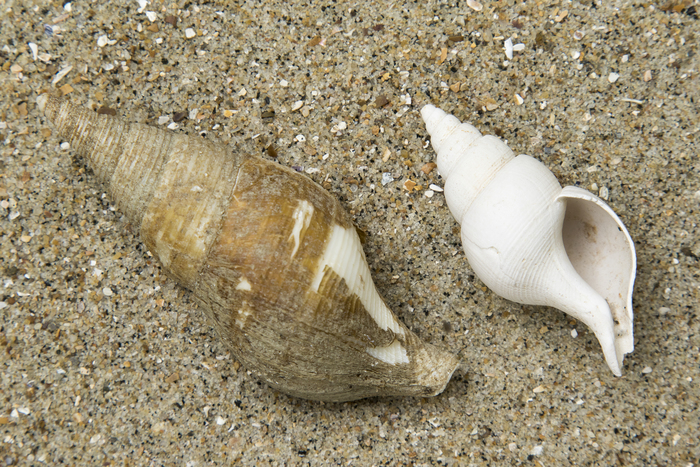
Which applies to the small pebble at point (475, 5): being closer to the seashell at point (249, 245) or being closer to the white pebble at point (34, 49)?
the seashell at point (249, 245)

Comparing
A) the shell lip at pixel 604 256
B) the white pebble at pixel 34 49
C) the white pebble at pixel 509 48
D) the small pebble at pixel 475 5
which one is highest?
the small pebble at pixel 475 5

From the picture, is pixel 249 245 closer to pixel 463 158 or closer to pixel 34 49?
pixel 463 158

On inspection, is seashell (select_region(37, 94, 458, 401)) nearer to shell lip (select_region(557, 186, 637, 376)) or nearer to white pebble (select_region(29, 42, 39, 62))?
white pebble (select_region(29, 42, 39, 62))

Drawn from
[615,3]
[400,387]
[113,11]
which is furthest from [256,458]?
[615,3]

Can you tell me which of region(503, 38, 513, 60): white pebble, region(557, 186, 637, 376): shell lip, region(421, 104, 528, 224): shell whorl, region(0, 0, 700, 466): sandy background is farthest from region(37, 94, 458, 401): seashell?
region(503, 38, 513, 60): white pebble

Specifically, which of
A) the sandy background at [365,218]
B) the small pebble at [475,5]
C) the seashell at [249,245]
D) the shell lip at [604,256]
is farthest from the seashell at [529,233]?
the small pebble at [475,5]

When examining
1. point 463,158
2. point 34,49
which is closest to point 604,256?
point 463,158

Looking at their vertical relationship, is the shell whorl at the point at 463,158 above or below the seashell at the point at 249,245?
above
